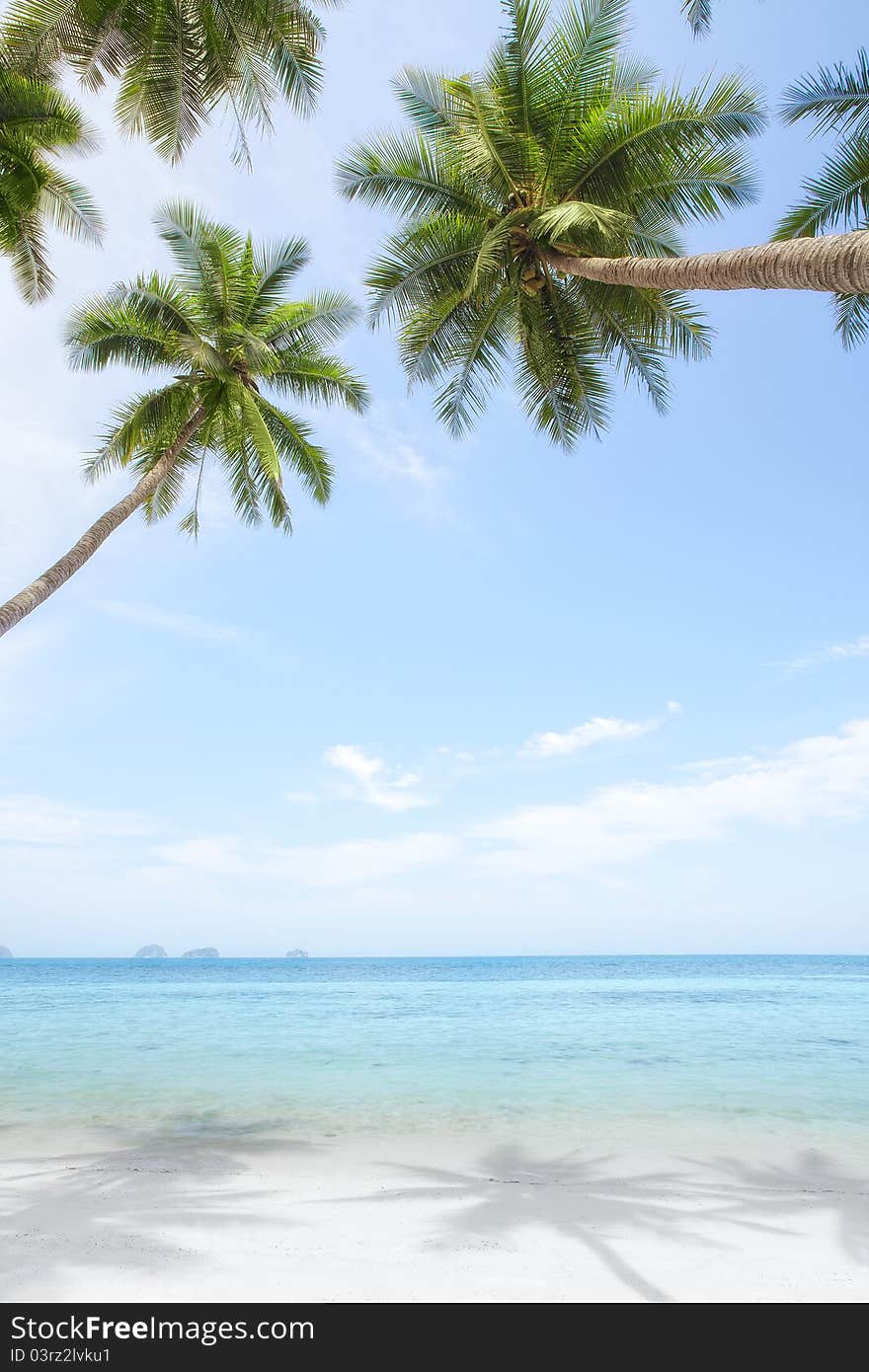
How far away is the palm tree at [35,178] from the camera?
8656mm

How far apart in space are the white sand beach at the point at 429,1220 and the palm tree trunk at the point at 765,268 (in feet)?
21.8

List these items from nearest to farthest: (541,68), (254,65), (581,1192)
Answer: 1. (581,1192)
2. (541,68)
3. (254,65)

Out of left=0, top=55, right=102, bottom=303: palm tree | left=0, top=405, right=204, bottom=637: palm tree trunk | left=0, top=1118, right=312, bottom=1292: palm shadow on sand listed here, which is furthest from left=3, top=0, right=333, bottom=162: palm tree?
left=0, top=1118, right=312, bottom=1292: palm shadow on sand

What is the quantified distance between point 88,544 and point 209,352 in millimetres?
3487

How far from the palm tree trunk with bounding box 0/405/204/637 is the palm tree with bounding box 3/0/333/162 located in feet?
13.0

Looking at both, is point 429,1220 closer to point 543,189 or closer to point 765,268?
point 765,268

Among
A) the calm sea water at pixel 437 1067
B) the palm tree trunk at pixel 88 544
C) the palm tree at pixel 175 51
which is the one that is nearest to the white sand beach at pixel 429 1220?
the calm sea water at pixel 437 1067

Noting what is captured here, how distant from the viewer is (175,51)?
28.9 ft

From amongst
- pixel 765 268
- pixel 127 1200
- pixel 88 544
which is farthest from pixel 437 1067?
pixel 765 268

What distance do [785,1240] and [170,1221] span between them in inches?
192

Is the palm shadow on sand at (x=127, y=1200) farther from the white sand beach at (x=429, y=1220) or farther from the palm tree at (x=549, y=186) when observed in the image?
the palm tree at (x=549, y=186)

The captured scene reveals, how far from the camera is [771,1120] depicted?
9.93 m
